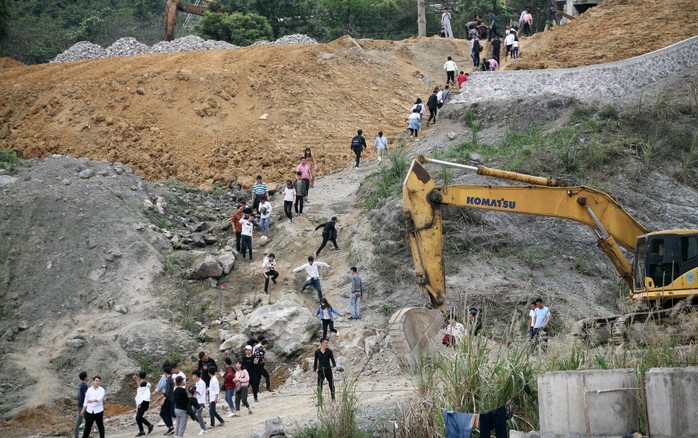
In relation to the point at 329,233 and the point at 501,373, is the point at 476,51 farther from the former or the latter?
the point at 501,373

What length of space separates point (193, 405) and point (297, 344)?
5077mm

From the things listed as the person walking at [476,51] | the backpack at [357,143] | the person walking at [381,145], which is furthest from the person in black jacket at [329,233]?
the person walking at [476,51]

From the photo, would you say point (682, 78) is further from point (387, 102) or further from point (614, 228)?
point (614, 228)

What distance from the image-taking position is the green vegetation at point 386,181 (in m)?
26.8

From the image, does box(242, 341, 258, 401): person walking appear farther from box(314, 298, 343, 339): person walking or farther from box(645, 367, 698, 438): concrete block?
box(645, 367, 698, 438): concrete block

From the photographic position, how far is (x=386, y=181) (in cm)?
2748

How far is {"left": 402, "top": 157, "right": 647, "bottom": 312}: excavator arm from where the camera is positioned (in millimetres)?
19672

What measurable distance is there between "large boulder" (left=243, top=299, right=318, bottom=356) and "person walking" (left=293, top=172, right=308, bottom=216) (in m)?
5.08

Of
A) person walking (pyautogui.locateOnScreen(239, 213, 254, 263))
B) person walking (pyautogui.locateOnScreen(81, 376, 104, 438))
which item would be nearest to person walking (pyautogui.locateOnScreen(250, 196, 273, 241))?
person walking (pyautogui.locateOnScreen(239, 213, 254, 263))

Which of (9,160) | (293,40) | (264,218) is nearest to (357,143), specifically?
(264,218)

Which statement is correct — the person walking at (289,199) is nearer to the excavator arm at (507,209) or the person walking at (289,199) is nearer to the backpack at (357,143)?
the backpack at (357,143)

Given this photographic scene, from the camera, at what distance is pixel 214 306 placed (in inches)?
969

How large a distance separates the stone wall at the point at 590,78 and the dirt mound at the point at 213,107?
12.9ft

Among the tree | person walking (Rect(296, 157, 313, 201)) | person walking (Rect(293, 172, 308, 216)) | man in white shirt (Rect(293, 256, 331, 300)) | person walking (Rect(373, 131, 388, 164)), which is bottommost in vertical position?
man in white shirt (Rect(293, 256, 331, 300))
